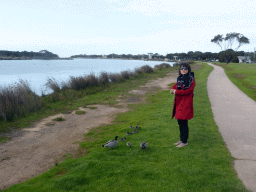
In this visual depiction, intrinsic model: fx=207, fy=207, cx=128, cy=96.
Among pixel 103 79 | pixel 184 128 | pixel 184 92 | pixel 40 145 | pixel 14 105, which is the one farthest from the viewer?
pixel 103 79

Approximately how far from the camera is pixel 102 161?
440 cm

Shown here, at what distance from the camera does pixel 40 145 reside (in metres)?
6.15

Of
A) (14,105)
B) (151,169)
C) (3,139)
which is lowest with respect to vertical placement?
(3,139)

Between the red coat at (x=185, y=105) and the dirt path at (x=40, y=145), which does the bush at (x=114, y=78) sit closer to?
the dirt path at (x=40, y=145)

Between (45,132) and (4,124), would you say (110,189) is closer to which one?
(45,132)

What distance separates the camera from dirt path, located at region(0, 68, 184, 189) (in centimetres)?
458

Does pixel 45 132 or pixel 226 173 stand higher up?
pixel 226 173

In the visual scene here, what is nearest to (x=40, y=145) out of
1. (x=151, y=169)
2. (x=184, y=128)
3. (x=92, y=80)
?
(x=151, y=169)

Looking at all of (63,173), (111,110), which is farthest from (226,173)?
(111,110)

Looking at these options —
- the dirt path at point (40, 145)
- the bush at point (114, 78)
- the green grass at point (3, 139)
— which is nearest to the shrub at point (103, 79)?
the bush at point (114, 78)

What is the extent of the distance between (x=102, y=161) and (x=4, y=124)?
5777mm

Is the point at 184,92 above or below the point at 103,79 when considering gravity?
above

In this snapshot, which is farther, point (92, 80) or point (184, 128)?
point (92, 80)

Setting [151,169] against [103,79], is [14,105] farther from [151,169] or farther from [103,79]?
[103,79]
